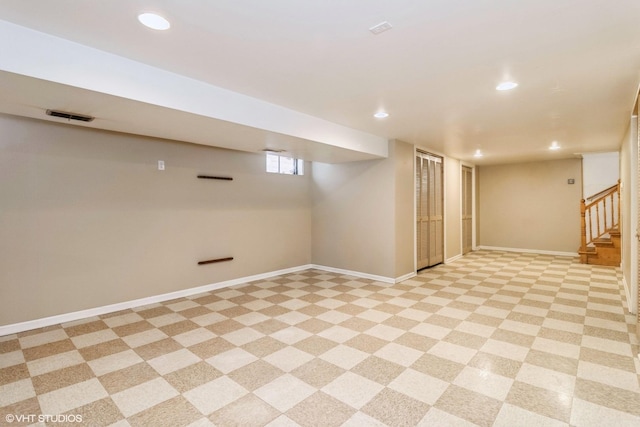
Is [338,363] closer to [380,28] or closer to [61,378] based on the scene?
[61,378]

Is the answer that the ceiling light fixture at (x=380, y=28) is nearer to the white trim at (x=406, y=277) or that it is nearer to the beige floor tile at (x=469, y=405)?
the beige floor tile at (x=469, y=405)

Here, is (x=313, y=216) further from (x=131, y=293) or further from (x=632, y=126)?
(x=632, y=126)

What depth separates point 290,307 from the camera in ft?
13.8

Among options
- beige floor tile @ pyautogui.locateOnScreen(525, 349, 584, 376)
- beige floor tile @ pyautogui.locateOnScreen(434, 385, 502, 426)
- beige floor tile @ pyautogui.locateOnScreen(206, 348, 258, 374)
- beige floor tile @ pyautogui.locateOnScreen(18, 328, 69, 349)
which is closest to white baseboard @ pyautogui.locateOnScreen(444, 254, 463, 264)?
beige floor tile @ pyautogui.locateOnScreen(525, 349, 584, 376)

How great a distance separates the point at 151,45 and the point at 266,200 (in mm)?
3671

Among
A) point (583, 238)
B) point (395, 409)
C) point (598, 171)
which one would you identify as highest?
point (598, 171)

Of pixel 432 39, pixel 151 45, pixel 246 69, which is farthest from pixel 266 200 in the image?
pixel 432 39

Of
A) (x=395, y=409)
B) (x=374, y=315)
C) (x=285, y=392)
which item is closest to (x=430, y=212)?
(x=374, y=315)

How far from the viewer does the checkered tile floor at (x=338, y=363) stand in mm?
2080

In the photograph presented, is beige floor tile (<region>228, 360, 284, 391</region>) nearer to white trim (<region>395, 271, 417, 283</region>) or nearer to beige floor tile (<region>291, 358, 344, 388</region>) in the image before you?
beige floor tile (<region>291, 358, 344, 388</region>)

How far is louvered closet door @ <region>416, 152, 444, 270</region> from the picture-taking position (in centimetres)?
630

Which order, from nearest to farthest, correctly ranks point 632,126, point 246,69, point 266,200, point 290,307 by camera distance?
point 246,69 → point 632,126 → point 290,307 → point 266,200

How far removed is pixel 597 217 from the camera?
23.7 feet

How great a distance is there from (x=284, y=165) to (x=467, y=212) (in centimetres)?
543
